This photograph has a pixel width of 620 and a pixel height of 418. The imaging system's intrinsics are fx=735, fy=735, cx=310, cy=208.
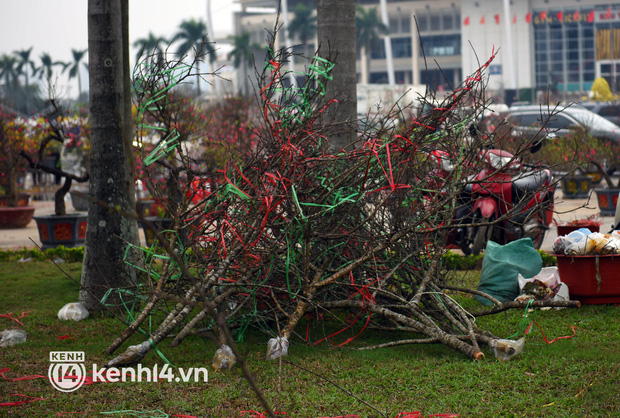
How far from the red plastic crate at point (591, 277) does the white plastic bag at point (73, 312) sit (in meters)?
4.09

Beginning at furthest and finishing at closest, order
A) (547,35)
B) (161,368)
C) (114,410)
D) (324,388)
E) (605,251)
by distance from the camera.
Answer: (547,35)
(605,251)
(161,368)
(324,388)
(114,410)

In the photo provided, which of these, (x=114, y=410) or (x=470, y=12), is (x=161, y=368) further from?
(x=470, y=12)

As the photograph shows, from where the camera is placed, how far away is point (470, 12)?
82438mm

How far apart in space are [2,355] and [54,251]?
4824 millimetres

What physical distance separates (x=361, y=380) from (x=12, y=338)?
9.04ft

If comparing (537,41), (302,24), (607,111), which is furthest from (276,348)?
(537,41)

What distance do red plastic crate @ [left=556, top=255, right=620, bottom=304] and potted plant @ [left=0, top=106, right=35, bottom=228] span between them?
990cm

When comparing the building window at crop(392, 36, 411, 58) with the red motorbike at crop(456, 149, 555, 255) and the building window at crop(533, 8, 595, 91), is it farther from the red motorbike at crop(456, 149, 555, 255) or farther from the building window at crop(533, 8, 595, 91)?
the red motorbike at crop(456, 149, 555, 255)

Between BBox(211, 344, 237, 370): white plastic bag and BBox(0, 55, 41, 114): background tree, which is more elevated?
BBox(0, 55, 41, 114): background tree

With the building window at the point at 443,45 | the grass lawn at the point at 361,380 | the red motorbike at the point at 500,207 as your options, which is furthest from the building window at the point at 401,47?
the grass lawn at the point at 361,380

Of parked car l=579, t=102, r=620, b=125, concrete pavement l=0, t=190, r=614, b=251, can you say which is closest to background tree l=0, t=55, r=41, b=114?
parked car l=579, t=102, r=620, b=125

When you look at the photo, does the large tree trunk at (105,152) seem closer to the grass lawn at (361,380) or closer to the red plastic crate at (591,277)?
the grass lawn at (361,380)

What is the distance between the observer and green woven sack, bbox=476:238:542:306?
21.6 feet

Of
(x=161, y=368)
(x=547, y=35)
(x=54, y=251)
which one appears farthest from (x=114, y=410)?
(x=547, y=35)
